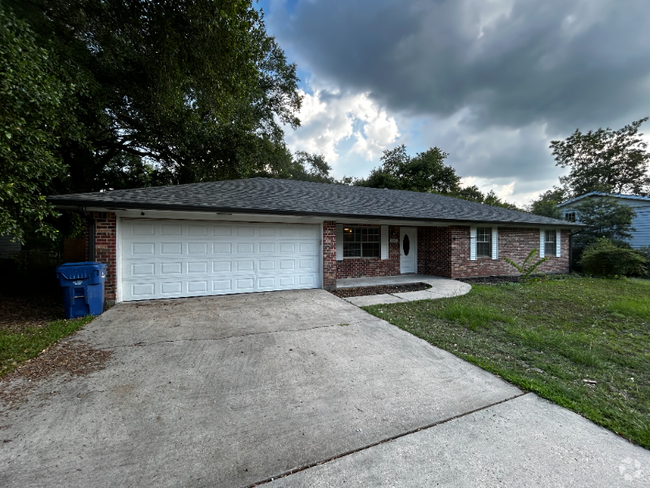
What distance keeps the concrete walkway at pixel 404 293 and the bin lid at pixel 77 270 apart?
543 cm

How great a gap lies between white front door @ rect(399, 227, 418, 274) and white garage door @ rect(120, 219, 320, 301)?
15.2 feet

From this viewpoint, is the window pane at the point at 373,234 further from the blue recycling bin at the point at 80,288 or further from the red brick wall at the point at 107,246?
the blue recycling bin at the point at 80,288

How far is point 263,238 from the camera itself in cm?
729

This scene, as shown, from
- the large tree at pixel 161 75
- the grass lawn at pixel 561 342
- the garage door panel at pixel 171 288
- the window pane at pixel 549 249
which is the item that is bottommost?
the grass lawn at pixel 561 342

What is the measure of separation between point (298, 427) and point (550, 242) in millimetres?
14695

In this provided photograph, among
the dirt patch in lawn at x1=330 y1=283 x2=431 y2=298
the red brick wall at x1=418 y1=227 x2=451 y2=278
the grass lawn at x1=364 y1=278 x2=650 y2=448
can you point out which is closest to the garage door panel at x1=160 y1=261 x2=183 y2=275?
the dirt patch in lawn at x1=330 y1=283 x2=431 y2=298

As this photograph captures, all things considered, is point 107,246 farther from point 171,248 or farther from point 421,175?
point 421,175

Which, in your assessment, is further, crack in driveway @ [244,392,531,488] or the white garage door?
the white garage door

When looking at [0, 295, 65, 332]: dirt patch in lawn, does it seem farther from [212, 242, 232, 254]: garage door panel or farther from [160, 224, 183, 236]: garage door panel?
[212, 242, 232, 254]: garage door panel

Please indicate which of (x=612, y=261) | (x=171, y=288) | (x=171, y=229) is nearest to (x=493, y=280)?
(x=612, y=261)

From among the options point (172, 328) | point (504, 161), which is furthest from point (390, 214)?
point (504, 161)

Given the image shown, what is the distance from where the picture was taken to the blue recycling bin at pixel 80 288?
193 inches

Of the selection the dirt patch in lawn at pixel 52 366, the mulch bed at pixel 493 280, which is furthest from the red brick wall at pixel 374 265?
the dirt patch in lawn at pixel 52 366

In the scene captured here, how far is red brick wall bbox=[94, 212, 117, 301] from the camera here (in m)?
5.77
